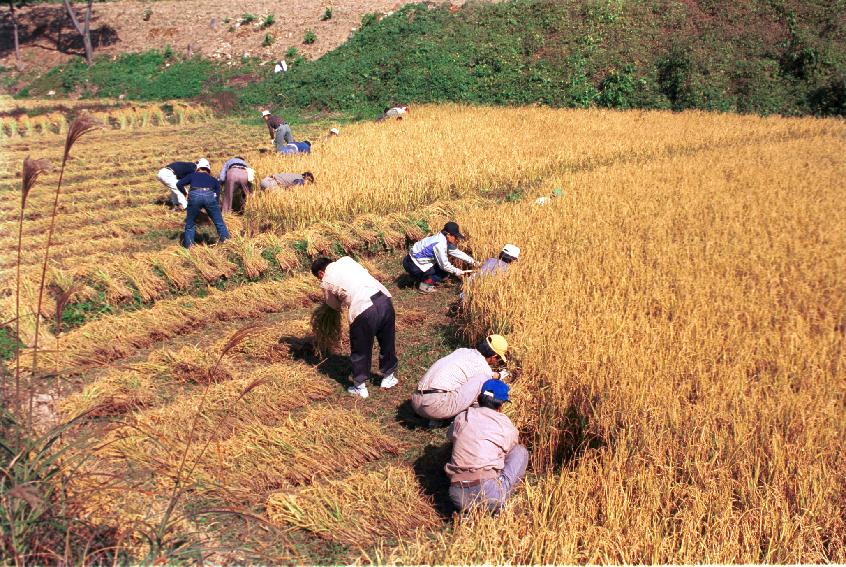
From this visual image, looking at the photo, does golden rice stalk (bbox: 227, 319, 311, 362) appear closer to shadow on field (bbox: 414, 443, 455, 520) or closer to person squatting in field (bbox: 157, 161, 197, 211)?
shadow on field (bbox: 414, 443, 455, 520)

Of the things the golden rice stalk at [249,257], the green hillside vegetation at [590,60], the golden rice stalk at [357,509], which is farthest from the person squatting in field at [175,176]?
the green hillside vegetation at [590,60]

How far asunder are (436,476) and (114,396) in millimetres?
2570

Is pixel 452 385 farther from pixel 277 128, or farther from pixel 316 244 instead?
pixel 277 128

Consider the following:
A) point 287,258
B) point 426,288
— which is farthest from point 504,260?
point 287,258

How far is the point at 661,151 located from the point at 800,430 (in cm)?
1132

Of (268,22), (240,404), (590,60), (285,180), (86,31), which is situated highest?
(268,22)

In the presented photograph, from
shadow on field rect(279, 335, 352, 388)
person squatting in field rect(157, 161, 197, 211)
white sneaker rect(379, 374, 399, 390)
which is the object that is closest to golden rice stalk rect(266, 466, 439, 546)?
white sneaker rect(379, 374, 399, 390)

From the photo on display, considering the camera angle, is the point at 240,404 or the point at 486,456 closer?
the point at 486,456

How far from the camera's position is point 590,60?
2344 cm

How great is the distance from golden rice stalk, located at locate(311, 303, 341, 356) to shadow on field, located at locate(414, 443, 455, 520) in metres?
1.71

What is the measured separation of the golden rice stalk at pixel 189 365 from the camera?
4969 millimetres

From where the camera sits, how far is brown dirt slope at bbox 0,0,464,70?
30672mm

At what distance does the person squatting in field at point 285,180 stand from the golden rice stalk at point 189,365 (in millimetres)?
4550

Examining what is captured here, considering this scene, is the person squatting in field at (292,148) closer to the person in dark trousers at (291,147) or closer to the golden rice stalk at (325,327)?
the person in dark trousers at (291,147)
